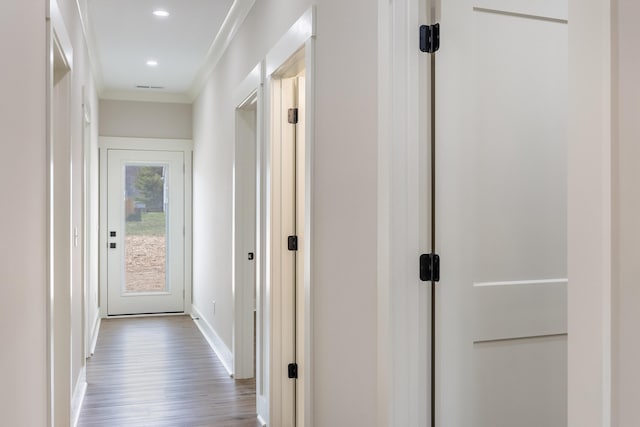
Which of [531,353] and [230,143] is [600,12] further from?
[230,143]

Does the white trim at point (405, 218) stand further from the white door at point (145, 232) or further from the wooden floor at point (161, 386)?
the white door at point (145, 232)

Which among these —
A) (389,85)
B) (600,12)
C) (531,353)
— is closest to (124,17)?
(389,85)

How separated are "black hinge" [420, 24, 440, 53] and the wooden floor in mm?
2595

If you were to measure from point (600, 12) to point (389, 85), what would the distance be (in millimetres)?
879

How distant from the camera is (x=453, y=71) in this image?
1851 millimetres

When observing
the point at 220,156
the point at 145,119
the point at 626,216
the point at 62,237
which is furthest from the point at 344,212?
the point at 145,119

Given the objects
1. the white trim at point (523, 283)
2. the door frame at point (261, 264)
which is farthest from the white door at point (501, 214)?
the door frame at point (261, 264)

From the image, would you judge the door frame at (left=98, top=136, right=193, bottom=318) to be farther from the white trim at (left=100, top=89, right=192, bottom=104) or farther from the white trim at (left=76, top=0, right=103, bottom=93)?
the white trim at (left=76, top=0, right=103, bottom=93)

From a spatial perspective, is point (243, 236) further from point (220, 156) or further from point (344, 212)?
point (344, 212)

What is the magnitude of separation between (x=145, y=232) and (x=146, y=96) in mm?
1699

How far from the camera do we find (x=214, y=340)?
5.72 metres

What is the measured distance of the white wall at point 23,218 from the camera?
167 cm

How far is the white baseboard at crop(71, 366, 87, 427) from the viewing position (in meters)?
3.63

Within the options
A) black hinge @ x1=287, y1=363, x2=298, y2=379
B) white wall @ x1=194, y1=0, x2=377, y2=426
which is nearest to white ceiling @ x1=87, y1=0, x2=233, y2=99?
white wall @ x1=194, y1=0, x2=377, y2=426
